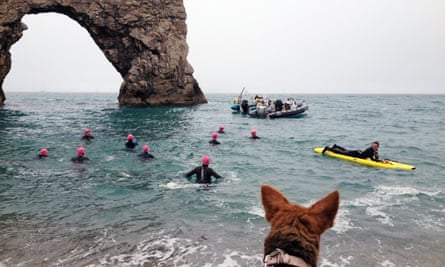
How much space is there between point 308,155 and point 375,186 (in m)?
6.25

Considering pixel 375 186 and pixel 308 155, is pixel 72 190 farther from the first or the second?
pixel 308 155

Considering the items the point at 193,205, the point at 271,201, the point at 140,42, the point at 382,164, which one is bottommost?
the point at 193,205

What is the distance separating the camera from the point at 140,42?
49906 mm

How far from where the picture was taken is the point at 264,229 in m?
8.42

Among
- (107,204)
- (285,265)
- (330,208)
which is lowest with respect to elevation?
(107,204)

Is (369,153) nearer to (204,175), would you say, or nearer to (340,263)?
(204,175)

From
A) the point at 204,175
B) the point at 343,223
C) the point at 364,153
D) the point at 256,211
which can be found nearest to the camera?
the point at 343,223

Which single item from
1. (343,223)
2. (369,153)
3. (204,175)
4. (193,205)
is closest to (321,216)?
(343,223)

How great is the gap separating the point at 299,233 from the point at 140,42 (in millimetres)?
51185

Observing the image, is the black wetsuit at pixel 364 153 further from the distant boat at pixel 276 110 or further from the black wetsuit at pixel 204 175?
the distant boat at pixel 276 110

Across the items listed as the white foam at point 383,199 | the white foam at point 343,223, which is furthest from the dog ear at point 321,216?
the white foam at point 383,199

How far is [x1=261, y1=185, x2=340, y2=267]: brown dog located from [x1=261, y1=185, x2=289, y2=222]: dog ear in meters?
0.05

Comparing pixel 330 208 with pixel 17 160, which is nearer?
pixel 330 208

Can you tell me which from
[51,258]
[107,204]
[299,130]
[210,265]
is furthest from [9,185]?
[299,130]
